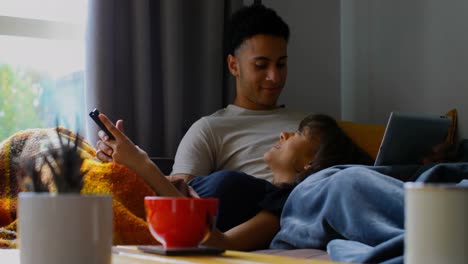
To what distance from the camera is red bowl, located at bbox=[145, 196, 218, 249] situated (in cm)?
99

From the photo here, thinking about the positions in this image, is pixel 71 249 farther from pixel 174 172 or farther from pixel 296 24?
pixel 296 24

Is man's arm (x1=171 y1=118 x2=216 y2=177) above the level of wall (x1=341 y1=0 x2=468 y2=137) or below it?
below

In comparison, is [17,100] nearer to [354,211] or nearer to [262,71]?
[262,71]

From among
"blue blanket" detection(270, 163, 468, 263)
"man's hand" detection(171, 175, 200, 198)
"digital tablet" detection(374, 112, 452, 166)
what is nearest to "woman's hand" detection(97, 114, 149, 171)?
"man's hand" detection(171, 175, 200, 198)

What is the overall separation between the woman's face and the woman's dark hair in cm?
2

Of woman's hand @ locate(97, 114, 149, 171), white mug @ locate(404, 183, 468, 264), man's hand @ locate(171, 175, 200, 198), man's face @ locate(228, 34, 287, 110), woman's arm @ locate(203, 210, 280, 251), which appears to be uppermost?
man's face @ locate(228, 34, 287, 110)

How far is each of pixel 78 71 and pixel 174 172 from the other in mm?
561

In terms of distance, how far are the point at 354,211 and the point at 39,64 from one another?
4.84 feet

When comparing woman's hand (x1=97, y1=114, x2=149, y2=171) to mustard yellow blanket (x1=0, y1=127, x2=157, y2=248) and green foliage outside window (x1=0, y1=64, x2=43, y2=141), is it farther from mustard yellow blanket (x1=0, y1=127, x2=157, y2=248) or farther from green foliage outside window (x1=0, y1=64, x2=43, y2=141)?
green foliage outside window (x1=0, y1=64, x2=43, y2=141)

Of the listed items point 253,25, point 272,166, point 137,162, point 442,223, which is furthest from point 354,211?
point 253,25

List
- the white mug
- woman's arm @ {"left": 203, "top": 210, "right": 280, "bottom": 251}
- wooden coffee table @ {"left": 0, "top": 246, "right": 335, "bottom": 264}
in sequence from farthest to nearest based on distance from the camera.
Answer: woman's arm @ {"left": 203, "top": 210, "right": 280, "bottom": 251}
wooden coffee table @ {"left": 0, "top": 246, "right": 335, "bottom": 264}
the white mug

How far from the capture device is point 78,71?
2.71 metres

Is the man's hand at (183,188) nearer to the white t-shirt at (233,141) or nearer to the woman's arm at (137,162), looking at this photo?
the woman's arm at (137,162)

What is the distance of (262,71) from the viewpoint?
2.71 metres
